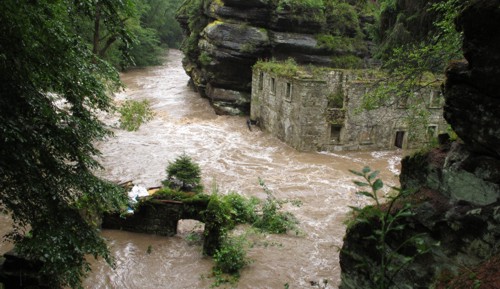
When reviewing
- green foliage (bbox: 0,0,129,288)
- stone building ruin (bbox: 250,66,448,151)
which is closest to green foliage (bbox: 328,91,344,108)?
stone building ruin (bbox: 250,66,448,151)

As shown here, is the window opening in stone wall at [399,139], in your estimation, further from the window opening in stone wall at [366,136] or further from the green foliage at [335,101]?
the green foliage at [335,101]

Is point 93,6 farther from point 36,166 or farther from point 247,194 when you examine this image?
point 247,194

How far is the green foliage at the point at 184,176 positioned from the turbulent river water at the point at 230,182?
6.11ft

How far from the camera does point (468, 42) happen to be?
6.02 m

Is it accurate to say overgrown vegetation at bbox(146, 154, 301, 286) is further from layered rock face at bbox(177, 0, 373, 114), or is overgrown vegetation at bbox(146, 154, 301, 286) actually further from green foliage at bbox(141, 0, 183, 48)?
green foliage at bbox(141, 0, 183, 48)

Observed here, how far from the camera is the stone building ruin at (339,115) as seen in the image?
79.7ft

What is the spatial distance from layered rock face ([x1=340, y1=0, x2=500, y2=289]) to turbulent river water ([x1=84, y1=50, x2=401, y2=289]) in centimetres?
251

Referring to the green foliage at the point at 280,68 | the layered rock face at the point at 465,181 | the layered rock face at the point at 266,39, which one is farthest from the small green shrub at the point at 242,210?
the layered rock face at the point at 266,39

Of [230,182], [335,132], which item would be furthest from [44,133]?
[335,132]

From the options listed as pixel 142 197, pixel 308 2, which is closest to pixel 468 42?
pixel 142 197

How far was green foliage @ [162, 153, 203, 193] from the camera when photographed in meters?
17.5

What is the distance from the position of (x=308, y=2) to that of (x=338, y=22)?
323 cm

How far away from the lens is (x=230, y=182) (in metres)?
20.7

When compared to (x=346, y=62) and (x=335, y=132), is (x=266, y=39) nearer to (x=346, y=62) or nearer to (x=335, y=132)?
(x=346, y=62)
